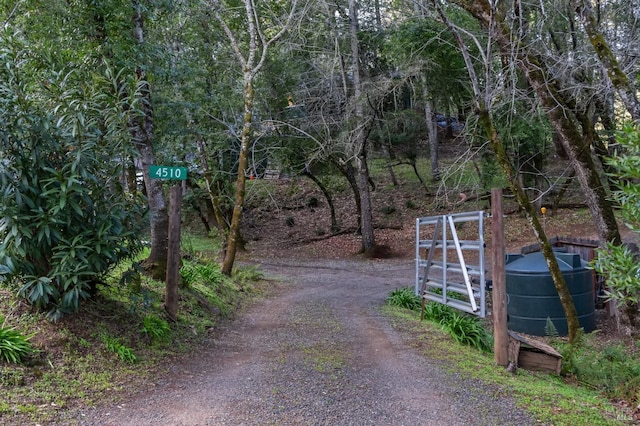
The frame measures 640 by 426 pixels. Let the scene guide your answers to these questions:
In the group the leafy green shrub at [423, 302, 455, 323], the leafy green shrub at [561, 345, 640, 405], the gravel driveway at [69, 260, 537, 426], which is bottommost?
the leafy green shrub at [561, 345, 640, 405]

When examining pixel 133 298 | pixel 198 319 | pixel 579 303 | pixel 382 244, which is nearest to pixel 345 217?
pixel 382 244

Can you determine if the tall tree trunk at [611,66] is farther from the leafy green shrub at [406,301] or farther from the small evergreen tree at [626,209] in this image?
the leafy green shrub at [406,301]

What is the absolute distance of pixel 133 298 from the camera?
257 inches

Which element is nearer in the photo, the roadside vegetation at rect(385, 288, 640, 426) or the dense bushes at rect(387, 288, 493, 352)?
the roadside vegetation at rect(385, 288, 640, 426)

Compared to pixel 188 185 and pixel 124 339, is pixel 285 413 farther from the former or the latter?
pixel 188 185

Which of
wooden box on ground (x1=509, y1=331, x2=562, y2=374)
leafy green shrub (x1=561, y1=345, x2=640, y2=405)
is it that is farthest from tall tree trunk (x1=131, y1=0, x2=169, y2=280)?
leafy green shrub (x1=561, y1=345, x2=640, y2=405)

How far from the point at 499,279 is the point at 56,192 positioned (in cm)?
534

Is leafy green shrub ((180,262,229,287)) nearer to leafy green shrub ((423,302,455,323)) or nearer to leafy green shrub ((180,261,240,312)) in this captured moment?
leafy green shrub ((180,261,240,312))

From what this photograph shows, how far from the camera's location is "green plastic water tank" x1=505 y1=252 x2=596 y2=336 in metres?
11.3

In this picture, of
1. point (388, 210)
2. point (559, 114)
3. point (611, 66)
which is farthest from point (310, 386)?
point (388, 210)

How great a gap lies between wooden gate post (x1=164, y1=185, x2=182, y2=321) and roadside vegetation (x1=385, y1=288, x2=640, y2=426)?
11.5 ft

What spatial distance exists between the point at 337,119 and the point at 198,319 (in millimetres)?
12843

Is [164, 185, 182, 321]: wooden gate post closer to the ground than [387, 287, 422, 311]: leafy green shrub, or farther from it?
farther from it

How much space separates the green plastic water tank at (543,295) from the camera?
37.2 feet
